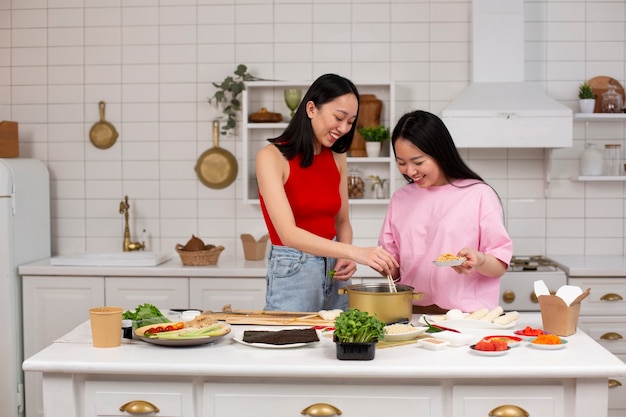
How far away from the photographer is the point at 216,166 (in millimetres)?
4703

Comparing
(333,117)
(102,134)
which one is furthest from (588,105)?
(102,134)

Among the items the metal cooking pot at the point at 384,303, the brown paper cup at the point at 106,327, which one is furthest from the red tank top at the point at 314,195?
the brown paper cup at the point at 106,327

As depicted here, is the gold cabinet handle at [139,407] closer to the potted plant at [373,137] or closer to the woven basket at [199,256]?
the woven basket at [199,256]

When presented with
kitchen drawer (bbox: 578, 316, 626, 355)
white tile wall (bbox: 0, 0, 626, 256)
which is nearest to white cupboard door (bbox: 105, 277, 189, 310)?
white tile wall (bbox: 0, 0, 626, 256)

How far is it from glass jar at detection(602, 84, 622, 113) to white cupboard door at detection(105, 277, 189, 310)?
2695 millimetres

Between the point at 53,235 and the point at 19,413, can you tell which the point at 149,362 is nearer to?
the point at 19,413

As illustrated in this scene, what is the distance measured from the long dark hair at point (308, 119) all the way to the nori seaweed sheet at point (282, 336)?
0.69 m

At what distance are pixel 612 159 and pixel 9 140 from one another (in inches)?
144

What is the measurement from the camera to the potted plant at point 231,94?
456 cm

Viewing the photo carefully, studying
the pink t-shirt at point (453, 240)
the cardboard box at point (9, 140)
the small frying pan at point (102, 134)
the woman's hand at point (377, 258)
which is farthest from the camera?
the small frying pan at point (102, 134)

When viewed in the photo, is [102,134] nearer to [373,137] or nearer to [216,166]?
[216,166]

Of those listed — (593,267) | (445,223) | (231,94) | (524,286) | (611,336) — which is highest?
Result: (231,94)

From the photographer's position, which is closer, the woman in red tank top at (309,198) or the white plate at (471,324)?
the white plate at (471,324)

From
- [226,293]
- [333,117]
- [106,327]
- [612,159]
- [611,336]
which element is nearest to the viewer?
[106,327]
